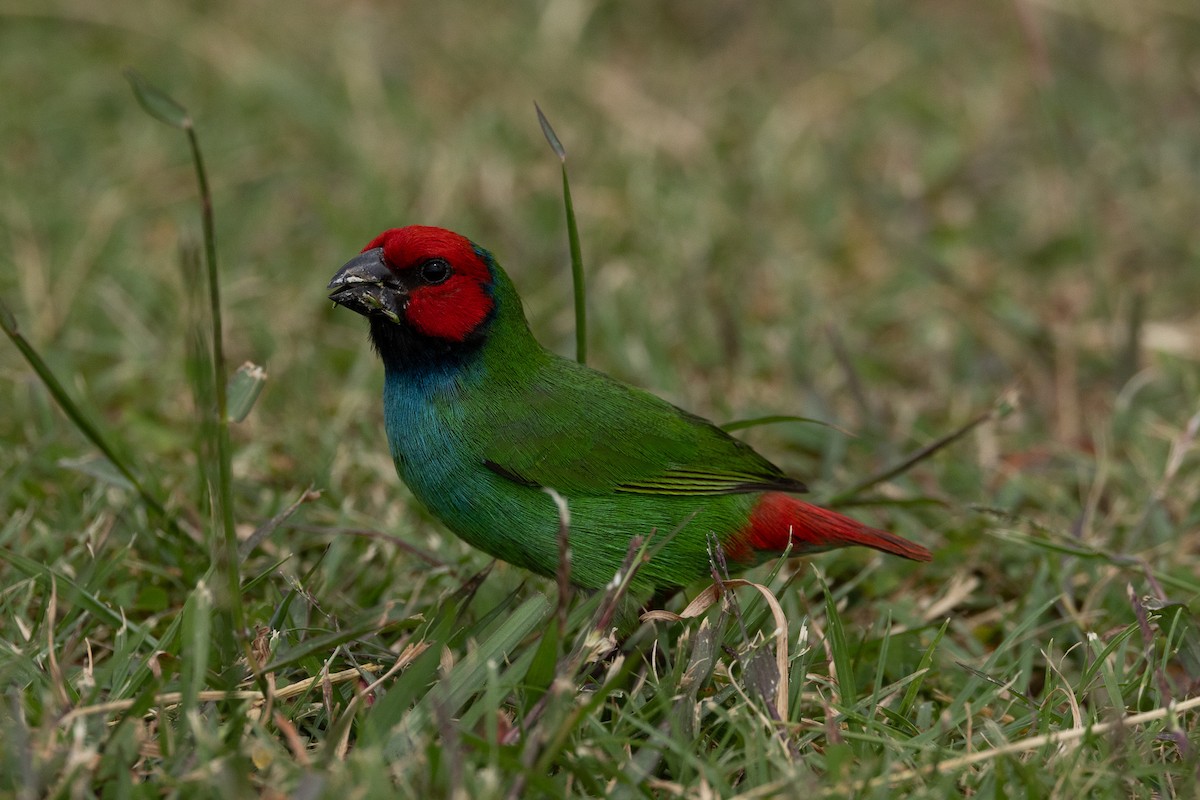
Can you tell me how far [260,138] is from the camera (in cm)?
632

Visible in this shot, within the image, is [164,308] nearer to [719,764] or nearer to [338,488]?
[338,488]

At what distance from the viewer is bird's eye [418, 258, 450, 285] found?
10.6 feet

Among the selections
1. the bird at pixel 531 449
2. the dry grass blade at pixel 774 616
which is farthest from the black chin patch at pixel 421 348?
the dry grass blade at pixel 774 616

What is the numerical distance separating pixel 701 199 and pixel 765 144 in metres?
0.73

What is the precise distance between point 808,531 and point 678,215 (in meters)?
2.69

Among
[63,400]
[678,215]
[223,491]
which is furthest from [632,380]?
[223,491]

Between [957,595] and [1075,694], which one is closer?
[1075,694]

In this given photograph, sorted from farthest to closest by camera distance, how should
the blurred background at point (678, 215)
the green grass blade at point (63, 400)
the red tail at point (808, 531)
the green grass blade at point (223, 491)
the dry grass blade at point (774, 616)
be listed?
the blurred background at point (678, 215), the red tail at point (808, 531), the green grass blade at point (63, 400), the dry grass blade at point (774, 616), the green grass blade at point (223, 491)

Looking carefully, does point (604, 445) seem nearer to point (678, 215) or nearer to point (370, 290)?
point (370, 290)

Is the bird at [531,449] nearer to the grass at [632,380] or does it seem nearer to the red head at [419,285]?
the red head at [419,285]

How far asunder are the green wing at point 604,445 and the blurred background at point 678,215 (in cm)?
69

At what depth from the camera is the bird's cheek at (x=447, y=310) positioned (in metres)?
3.21

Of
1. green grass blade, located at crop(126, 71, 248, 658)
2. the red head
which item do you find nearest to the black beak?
the red head

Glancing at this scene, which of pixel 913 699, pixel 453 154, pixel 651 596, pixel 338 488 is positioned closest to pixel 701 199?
pixel 453 154
